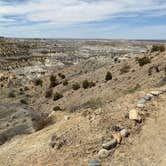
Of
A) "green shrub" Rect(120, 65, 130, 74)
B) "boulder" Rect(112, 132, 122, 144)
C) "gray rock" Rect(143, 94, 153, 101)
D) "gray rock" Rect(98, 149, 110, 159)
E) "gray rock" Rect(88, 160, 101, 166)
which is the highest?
"gray rock" Rect(143, 94, 153, 101)

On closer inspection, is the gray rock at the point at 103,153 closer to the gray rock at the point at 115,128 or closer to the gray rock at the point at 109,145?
the gray rock at the point at 109,145

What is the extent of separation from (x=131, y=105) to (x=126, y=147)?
2620mm

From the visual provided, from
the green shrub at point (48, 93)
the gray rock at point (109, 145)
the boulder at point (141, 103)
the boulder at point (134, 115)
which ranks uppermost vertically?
the boulder at point (141, 103)

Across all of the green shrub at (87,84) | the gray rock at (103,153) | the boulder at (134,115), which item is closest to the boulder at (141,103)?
the boulder at (134,115)

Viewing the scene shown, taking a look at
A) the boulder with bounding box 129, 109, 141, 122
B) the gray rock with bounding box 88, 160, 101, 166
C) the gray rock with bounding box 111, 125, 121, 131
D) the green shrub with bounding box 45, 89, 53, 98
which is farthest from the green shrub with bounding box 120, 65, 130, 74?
the gray rock with bounding box 88, 160, 101, 166

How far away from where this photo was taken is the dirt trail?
1193 centimetres

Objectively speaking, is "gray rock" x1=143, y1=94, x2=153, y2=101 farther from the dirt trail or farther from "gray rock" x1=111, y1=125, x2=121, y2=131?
"gray rock" x1=111, y1=125, x2=121, y2=131

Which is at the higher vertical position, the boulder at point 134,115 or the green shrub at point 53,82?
the boulder at point 134,115

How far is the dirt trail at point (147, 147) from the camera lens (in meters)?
11.9

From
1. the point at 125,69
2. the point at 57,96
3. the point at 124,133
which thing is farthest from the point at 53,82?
the point at 124,133

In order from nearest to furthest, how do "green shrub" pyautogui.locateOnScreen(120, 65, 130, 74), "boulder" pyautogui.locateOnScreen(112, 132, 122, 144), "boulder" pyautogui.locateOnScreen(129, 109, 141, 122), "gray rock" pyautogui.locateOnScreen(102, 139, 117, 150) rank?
"gray rock" pyautogui.locateOnScreen(102, 139, 117, 150), "boulder" pyautogui.locateOnScreen(112, 132, 122, 144), "boulder" pyautogui.locateOnScreen(129, 109, 141, 122), "green shrub" pyautogui.locateOnScreen(120, 65, 130, 74)

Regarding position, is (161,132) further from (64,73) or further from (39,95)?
(64,73)

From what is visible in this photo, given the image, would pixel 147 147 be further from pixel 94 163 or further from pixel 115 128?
pixel 94 163

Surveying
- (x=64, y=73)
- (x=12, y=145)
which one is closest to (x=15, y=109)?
(x=12, y=145)
